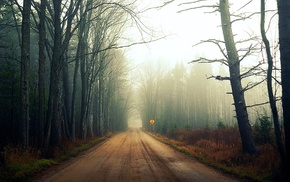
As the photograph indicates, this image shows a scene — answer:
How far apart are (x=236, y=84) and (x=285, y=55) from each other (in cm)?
549

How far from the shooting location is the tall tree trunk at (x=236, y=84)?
1117 centimetres

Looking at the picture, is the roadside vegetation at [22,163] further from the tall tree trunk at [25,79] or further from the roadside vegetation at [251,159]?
the roadside vegetation at [251,159]

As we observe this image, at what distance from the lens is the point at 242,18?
1136 cm

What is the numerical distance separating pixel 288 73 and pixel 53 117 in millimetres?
11380

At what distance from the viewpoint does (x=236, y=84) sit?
11.5 meters

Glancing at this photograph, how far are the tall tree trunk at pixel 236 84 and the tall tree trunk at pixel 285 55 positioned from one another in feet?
16.8

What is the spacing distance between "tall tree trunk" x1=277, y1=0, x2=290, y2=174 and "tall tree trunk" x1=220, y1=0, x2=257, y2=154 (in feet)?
16.8

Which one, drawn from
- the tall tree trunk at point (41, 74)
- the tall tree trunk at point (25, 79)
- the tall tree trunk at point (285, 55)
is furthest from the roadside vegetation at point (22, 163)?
the tall tree trunk at point (285, 55)

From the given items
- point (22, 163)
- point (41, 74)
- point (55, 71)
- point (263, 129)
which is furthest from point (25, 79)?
point (263, 129)

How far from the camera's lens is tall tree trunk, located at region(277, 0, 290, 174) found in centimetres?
597

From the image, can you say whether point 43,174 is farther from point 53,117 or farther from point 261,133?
point 261,133

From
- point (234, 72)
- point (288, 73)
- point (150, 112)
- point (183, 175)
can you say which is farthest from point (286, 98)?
point (150, 112)

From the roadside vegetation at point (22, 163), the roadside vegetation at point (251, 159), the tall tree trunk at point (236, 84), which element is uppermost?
the tall tree trunk at point (236, 84)

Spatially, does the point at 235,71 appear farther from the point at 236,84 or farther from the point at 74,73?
the point at 74,73
